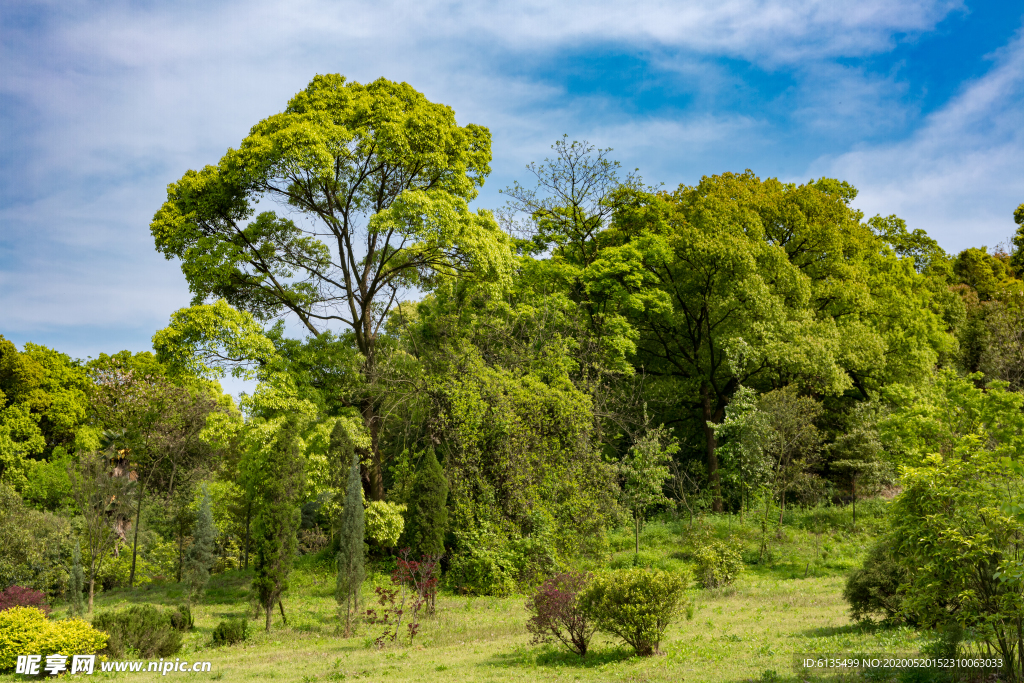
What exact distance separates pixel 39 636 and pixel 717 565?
14.0 m

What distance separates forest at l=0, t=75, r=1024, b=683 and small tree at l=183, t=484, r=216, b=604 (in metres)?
0.11

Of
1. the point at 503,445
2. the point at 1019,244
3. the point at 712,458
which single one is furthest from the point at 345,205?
the point at 1019,244

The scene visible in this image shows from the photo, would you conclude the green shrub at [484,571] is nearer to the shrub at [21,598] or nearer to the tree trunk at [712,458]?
the shrub at [21,598]

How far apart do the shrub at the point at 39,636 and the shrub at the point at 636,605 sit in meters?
8.40

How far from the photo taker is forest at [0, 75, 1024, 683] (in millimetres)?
10477

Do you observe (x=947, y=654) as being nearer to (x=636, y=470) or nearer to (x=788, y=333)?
(x=636, y=470)

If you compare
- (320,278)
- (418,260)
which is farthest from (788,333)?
(320,278)

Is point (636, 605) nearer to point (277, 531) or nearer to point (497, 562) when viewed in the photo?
point (497, 562)

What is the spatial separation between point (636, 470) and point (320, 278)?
12098 mm

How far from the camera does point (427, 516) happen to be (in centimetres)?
1603

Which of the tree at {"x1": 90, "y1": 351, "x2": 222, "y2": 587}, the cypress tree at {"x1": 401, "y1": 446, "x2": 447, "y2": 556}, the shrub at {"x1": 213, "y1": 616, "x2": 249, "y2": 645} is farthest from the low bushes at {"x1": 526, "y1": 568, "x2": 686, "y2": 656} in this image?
the tree at {"x1": 90, "y1": 351, "x2": 222, "y2": 587}

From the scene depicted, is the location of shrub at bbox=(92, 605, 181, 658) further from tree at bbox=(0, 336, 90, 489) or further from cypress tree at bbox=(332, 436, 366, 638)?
tree at bbox=(0, 336, 90, 489)

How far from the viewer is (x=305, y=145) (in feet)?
62.9

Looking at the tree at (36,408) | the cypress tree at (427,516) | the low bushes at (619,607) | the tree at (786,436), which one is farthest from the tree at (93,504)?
the tree at (786,436)
